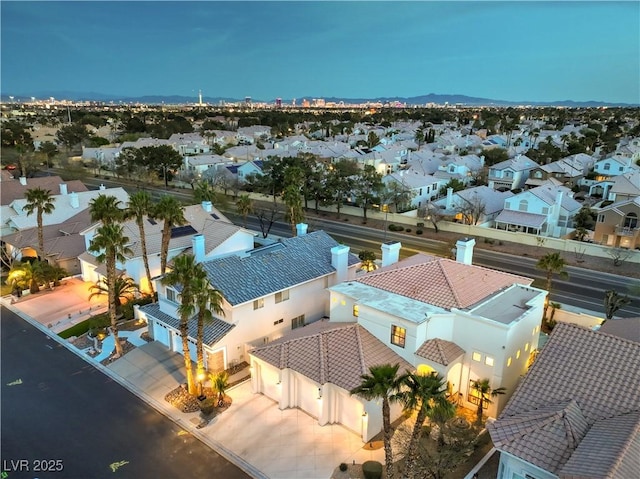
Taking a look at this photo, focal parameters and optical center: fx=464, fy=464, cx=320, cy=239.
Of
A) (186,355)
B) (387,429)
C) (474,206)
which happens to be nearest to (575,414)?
(387,429)

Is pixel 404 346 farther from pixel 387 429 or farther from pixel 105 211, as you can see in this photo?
pixel 105 211

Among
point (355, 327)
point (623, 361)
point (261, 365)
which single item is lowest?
point (261, 365)

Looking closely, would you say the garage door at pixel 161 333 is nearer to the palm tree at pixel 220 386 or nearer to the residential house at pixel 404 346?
the palm tree at pixel 220 386

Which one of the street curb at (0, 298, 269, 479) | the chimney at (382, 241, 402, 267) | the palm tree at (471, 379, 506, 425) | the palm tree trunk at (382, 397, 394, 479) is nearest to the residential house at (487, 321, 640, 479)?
the palm tree trunk at (382, 397, 394, 479)

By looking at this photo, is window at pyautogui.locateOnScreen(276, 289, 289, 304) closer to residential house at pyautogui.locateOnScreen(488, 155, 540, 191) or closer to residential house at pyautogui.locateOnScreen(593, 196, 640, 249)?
residential house at pyautogui.locateOnScreen(593, 196, 640, 249)

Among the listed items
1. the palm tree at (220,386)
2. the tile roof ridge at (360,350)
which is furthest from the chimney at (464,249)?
Answer: the palm tree at (220,386)

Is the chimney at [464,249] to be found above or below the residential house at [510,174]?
above

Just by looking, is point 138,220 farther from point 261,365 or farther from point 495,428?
point 495,428

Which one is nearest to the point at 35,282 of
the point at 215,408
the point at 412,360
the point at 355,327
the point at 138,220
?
the point at 138,220
